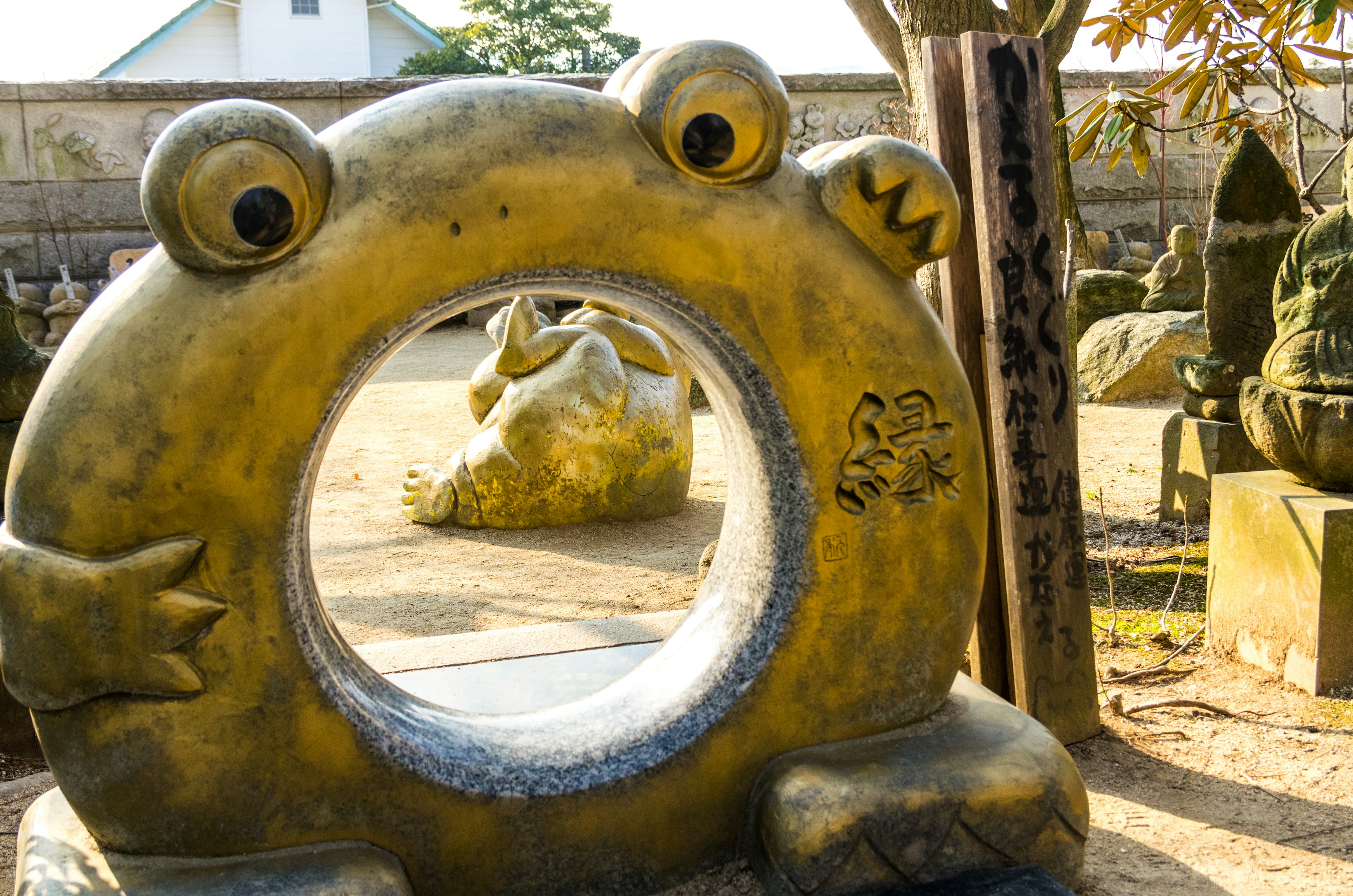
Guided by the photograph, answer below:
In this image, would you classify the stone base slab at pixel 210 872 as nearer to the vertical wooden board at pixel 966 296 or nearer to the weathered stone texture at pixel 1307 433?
the vertical wooden board at pixel 966 296

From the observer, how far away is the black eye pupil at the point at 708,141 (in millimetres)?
1573

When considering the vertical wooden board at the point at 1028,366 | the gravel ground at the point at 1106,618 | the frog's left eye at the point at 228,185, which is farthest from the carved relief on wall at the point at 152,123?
the frog's left eye at the point at 228,185

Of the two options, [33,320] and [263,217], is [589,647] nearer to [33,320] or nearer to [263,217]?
[263,217]

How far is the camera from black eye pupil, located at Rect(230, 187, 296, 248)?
1.40m

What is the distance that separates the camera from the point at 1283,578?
306cm

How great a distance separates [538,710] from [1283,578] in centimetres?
235

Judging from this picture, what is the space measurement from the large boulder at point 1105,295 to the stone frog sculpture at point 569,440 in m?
4.93

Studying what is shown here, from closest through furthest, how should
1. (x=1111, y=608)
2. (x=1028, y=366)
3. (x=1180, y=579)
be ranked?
(x=1028, y=366), (x=1180, y=579), (x=1111, y=608)

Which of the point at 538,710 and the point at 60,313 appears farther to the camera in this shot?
the point at 60,313

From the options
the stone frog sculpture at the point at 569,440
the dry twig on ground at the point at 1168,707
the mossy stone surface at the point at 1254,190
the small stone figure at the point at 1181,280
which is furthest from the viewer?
the small stone figure at the point at 1181,280

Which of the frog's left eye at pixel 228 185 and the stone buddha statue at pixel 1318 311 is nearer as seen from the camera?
the frog's left eye at pixel 228 185

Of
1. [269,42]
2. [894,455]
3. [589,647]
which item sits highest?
[269,42]

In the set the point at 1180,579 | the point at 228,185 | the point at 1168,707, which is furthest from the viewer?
the point at 1180,579

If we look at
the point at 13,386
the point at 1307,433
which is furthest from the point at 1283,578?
the point at 13,386
